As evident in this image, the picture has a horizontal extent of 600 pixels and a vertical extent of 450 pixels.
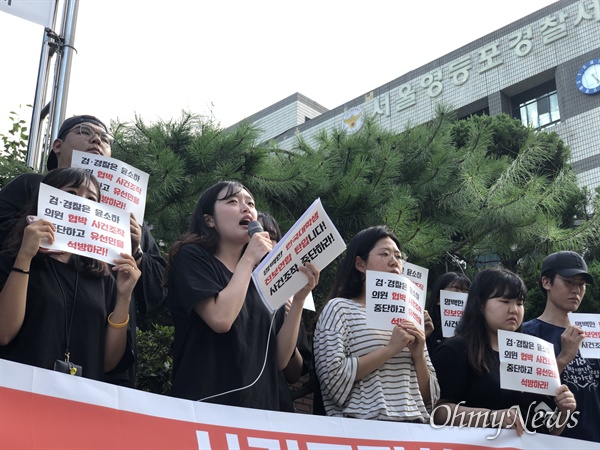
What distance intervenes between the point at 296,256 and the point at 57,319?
84cm

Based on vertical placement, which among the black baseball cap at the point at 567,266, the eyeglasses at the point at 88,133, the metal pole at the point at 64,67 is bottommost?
the black baseball cap at the point at 567,266

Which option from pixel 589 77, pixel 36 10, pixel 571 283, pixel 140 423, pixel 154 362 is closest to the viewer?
pixel 140 423

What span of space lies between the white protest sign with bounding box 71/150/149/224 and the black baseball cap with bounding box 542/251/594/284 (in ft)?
7.15

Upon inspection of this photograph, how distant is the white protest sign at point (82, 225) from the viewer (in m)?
2.47

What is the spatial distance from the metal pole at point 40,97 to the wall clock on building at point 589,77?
60.2ft

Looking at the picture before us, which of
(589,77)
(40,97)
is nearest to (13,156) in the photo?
(40,97)

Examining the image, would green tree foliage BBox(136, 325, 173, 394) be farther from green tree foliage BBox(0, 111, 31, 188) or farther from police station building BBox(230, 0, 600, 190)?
police station building BBox(230, 0, 600, 190)

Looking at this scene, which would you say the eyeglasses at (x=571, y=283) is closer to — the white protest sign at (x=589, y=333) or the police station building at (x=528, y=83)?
the white protest sign at (x=589, y=333)

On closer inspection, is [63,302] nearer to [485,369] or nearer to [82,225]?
[82,225]

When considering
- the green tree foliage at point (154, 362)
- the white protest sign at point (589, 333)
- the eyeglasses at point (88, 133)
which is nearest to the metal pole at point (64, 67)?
the green tree foliage at point (154, 362)

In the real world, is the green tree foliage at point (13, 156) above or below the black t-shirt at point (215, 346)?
above

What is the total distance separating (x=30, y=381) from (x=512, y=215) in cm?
438

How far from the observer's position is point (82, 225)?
8.27 ft

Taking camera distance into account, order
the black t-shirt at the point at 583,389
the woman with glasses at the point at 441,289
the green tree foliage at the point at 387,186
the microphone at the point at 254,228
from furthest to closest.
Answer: the green tree foliage at the point at 387,186 → the woman with glasses at the point at 441,289 → the black t-shirt at the point at 583,389 → the microphone at the point at 254,228
